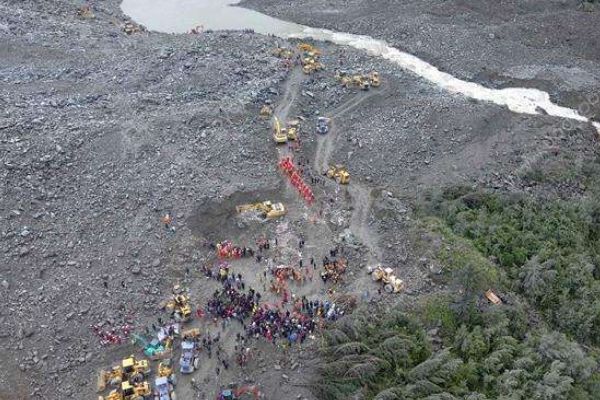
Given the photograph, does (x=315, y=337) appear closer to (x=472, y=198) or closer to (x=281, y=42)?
(x=472, y=198)

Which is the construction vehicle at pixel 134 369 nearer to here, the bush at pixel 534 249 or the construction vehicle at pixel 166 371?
the construction vehicle at pixel 166 371

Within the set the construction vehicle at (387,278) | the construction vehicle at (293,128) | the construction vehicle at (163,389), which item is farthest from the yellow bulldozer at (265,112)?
the construction vehicle at (163,389)

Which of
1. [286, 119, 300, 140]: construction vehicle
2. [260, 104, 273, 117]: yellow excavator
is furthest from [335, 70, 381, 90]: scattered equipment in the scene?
[260, 104, 273, 117]: yellow excavator

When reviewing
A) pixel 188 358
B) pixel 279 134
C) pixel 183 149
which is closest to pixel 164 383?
pixel 188 358

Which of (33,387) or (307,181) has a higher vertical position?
(307,181)

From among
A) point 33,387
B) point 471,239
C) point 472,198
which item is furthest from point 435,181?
point 33,387

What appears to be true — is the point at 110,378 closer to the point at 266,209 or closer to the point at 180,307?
the point at 180,307

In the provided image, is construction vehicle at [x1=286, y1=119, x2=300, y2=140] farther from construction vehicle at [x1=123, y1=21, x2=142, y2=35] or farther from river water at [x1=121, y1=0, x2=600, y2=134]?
construction vehicle at [x1=123, y1=21, x2=142, y2=35]
